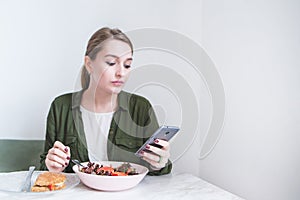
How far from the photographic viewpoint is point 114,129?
4.80 ft

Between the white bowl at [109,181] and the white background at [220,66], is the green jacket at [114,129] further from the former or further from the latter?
the white bowl at [109,181]

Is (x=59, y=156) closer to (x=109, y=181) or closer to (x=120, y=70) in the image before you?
(x=109, y=181)

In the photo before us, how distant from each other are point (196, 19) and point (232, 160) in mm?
748

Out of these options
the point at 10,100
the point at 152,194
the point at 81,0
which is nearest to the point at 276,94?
the point at 152,194

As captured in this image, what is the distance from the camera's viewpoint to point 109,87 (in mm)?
1408

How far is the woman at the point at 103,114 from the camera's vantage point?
55.1 inches

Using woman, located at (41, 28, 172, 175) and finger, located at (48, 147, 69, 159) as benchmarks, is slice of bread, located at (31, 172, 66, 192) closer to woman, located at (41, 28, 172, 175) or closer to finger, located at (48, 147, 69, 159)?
finger, located at (48, 147, 69, 159)

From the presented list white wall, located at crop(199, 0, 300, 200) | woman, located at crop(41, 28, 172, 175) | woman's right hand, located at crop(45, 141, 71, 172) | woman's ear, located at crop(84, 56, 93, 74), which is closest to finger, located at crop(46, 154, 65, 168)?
woman's right hand, located at crop(45, 141, 71, 172)

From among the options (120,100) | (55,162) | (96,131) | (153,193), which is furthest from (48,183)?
(120,100)

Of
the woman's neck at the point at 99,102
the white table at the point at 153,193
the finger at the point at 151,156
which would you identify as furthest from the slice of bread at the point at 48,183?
the woman's neck at the point at 99,102

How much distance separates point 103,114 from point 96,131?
0.25 ft

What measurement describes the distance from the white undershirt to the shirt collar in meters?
0.04

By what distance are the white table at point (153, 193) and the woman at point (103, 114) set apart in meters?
0.16

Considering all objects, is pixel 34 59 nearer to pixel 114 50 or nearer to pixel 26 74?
pixel 26 74
